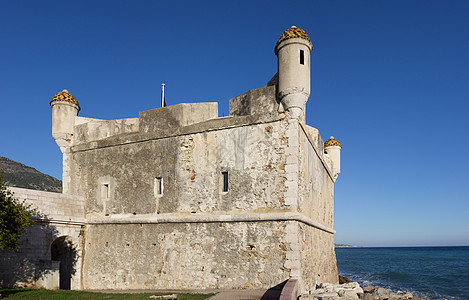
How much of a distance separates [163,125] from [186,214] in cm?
327

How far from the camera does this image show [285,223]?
9.81 metres

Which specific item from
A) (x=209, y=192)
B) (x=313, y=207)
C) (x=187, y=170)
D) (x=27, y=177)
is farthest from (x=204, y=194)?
(x=27, y=177)

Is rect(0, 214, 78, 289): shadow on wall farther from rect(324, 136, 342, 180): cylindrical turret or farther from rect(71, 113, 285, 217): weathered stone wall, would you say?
rect(324, 136, 342, 180): cylindrical turret

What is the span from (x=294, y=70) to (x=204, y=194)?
459cm

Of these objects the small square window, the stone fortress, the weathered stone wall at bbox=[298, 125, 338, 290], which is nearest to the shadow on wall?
the stone fortress

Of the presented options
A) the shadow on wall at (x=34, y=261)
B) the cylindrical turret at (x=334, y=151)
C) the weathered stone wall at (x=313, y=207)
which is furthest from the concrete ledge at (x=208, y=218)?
the cylindrical turret at (x=334, y=151)

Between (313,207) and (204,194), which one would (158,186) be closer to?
(204,194)

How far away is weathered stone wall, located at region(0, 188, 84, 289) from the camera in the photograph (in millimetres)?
11031

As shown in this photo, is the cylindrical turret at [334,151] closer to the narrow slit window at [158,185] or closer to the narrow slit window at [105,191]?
the narrow slit window at [158,185]

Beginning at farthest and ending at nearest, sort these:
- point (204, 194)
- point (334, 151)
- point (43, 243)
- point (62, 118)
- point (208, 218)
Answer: point (334, 151) → point (62, 118) → point (43, 243) → point (204, 194) → point (208, 218)

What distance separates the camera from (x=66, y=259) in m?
13.2

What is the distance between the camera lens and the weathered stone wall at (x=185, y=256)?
9.93m

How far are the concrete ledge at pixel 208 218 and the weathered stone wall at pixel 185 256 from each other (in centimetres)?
15

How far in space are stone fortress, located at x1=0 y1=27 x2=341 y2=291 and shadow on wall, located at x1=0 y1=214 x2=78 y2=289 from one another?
1.06 ft
